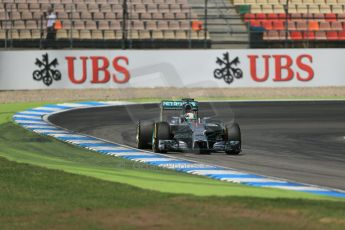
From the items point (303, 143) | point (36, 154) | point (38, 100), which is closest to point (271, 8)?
point (38, 100)

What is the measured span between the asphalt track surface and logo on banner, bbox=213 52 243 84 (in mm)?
2692

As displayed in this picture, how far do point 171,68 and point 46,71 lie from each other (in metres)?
4.05

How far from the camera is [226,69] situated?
31.6 meters

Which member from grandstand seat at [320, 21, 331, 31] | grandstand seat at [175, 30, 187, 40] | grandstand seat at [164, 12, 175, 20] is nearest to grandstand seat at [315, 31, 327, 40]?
grandstand seat at [320, 21, 331, 31]

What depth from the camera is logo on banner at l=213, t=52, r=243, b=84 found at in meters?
31.5

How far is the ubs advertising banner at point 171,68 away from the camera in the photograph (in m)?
30.2

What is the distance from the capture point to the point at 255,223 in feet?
32.4

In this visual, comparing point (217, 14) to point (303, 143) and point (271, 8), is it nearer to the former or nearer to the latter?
point (271, 8)

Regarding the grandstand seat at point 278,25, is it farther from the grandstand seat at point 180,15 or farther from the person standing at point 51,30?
the person standing at point 51,30

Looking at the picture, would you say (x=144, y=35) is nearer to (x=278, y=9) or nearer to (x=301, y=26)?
(x=301, y=26)

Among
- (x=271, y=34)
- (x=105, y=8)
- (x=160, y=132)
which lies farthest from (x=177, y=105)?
(x=271, y=34)

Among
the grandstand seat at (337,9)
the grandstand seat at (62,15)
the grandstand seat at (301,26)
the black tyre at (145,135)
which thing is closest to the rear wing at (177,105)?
the black tyre at (145,135)

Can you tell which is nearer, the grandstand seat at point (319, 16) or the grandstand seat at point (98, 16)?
the grandstand seat at point (98, 16)

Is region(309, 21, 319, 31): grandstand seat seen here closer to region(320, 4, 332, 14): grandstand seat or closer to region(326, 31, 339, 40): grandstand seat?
region(326, 31, 339, 40): grandstand seat
